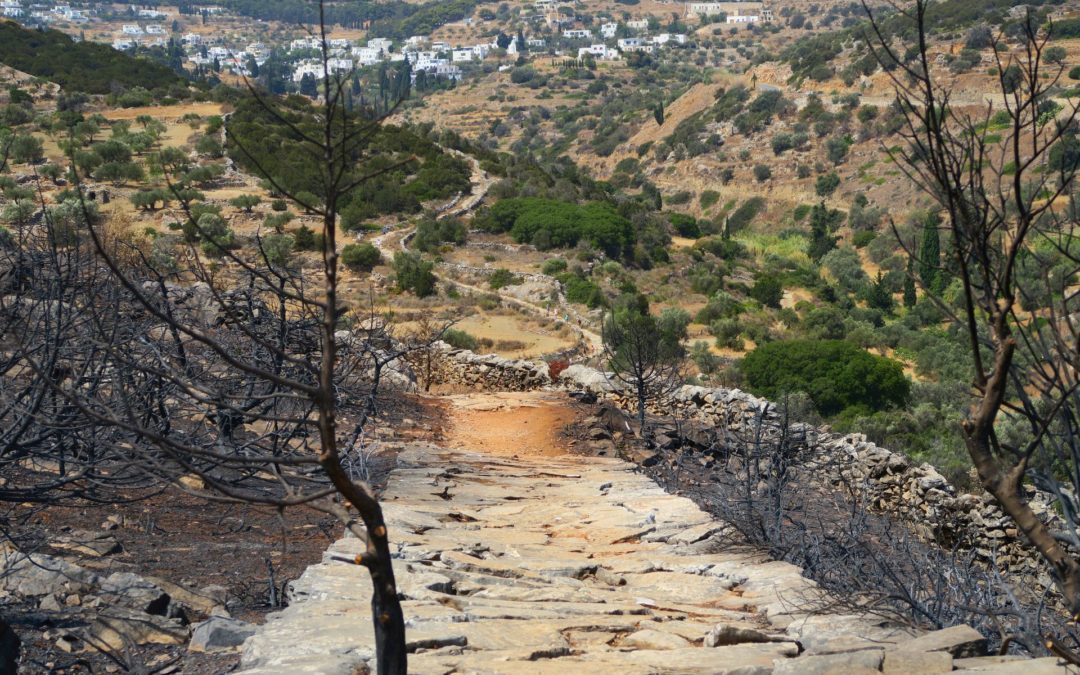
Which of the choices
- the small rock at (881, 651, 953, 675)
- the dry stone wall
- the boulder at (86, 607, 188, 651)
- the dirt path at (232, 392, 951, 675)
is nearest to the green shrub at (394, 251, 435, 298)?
the dry stone wall

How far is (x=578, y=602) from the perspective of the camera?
17.5ft

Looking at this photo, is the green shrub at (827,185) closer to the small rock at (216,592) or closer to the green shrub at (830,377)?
the green shrub at (830,377)

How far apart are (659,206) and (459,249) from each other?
842 inches

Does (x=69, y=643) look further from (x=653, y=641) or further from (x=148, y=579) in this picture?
(x=653, y=641)

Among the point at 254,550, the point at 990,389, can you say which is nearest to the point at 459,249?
the point at 254,550

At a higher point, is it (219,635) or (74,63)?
(74,63)

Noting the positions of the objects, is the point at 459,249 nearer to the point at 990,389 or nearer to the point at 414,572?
the point at 414,572

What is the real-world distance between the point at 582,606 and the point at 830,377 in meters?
15.3

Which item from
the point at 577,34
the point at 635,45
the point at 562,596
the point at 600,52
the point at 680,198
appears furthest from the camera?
the point at 577,34

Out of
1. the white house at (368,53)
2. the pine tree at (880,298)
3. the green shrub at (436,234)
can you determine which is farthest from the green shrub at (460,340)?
the white house at (368,53)

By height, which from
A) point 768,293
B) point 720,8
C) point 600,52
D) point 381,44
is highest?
point 720,8

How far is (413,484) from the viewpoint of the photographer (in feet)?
28.6

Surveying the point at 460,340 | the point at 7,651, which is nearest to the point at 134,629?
the point at 7,651

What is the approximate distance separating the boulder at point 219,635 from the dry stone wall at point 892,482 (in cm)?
476
